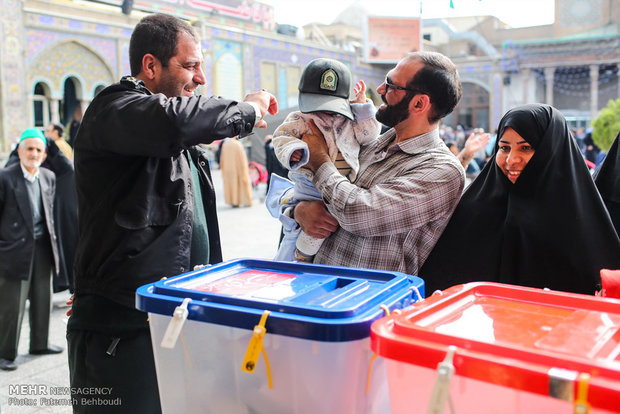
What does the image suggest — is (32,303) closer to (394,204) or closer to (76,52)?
(394,204)

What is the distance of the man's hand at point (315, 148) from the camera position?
1.99 metres

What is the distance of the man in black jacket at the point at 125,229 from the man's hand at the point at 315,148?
0.81 feet

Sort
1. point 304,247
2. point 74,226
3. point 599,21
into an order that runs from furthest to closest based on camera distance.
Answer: point 599,21 → point 74,226 → point 304,247

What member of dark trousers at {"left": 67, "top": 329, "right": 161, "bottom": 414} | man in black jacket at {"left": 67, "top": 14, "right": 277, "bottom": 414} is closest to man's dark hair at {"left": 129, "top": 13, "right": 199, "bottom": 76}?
man in black jacket at {"left": 67, "top": 14, "right": 277, "bottom": 414}

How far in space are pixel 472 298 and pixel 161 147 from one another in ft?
3.17

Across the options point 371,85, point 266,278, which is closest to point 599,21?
point 371,85

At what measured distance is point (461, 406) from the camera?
0.95m

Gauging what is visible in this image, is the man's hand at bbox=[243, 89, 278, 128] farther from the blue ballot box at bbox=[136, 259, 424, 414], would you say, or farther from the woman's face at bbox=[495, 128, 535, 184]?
the woman's face at bbox=[495, 128, 535, 184]

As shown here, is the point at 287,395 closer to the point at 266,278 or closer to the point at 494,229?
the point at 266,278

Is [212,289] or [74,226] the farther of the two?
[74,226]

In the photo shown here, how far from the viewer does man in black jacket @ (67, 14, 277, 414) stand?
1.69 m

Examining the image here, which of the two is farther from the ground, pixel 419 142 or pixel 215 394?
pixel 419 142

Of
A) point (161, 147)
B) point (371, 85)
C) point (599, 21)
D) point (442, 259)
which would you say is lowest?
point (442, 259)

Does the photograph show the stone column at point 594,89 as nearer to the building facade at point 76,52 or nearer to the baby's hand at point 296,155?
the building facade at point 76,52
